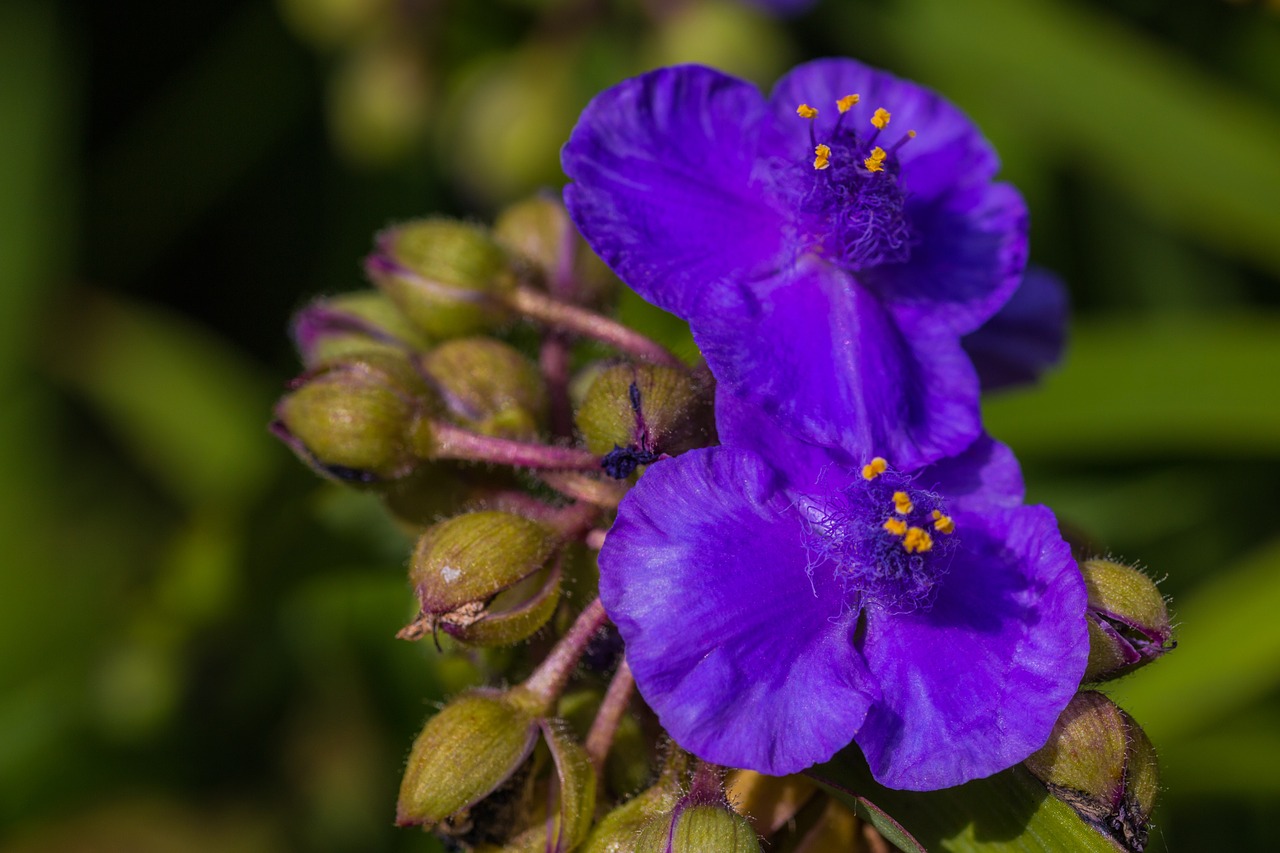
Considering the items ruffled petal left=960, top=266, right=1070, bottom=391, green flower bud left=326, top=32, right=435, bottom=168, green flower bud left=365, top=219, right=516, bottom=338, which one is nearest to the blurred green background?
green flower bud left=326, top=32, right=435, bottom=168

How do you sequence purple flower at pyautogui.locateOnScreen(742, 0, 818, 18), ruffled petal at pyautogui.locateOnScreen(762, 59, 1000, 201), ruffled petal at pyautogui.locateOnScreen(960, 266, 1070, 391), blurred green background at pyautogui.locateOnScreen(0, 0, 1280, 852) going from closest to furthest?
ruffled petal at pyautogui.locateOnScreen(762, 59, 1000, 201)
ruffled petal at pyautogui.locateOnScreen(960, 266, 1070, 391)
blurred green background at pyautogui.locateOnScreen(0, 0, 1280, 852)
purple flower at pyautogui.locateOnScreen(742, 0, 818, 18)

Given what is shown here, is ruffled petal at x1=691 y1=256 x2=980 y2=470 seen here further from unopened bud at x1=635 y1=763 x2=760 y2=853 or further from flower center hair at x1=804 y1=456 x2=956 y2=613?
unopened bud at x1=635 y1=763 x2=760 y2=853

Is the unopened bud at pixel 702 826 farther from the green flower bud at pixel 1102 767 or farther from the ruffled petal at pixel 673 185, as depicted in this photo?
the ruffled petal at pixel 673 185

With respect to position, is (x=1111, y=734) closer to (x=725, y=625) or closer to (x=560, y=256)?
(x=725, y=625)

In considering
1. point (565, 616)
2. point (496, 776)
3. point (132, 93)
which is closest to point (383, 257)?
point (565, 616)

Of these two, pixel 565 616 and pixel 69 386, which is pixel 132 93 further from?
pixel 565 616

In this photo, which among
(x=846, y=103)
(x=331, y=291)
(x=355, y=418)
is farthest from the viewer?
(x=331, y=291)

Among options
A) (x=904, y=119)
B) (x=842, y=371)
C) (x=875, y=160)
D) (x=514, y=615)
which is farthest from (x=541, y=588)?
(x=904, y=119)
